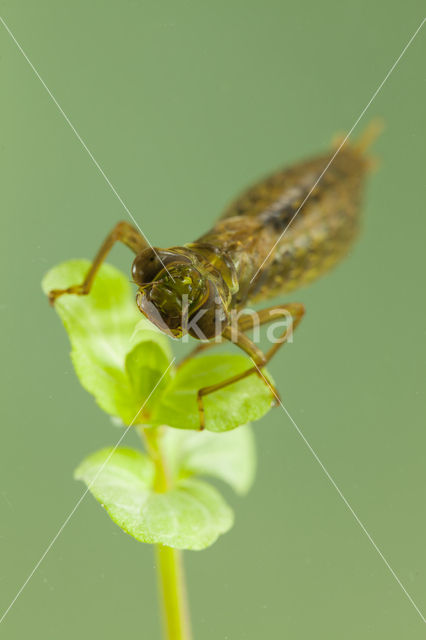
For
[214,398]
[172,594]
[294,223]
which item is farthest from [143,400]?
[294,223]

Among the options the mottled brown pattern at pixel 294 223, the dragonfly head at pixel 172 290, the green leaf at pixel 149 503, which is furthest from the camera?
the mottled brown pattern at pixel 294 223

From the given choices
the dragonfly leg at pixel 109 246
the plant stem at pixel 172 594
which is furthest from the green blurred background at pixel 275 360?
the plant stem at pixel 172 594

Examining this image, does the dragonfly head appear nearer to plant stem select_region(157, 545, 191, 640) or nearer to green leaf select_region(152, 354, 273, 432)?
green leaf select_region(152, 354, 273, 432)

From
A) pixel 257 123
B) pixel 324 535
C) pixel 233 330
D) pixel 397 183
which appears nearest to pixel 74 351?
pixel 233 330

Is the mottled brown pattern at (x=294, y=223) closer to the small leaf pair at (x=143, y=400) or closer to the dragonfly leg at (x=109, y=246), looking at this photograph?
the dragonfly leg at (x=109, y=246)

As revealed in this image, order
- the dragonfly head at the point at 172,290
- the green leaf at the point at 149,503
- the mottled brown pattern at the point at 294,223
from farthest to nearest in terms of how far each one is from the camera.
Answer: the mottled brown pattern at the point at 294,223
the dragonfly head at the point at 172,290
the green leaf at the point at 149,503

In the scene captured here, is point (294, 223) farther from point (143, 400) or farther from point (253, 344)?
point (143, 400)

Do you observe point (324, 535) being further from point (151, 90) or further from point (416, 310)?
point (151, 90)
